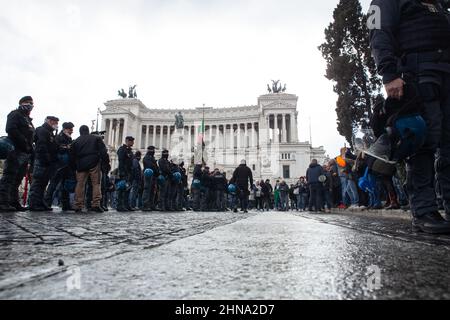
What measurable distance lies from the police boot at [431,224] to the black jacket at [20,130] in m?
4.90

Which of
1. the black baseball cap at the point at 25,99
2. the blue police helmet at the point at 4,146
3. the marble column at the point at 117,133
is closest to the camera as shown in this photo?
the blue police helmet at the point at 4,146

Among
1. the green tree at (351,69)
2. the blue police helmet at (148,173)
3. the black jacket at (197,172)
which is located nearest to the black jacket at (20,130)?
the blue police helmet at (148,173)

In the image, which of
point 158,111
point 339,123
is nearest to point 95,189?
point 339,123

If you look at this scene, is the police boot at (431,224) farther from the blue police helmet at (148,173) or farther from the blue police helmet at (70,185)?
the blue police helmet at (148,173)

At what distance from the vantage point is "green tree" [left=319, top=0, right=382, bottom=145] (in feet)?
43.2

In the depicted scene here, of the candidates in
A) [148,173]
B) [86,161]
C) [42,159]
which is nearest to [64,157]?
[42,159]

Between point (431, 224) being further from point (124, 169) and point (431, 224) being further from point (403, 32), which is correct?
point (124, 169)

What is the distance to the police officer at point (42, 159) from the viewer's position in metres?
5.08

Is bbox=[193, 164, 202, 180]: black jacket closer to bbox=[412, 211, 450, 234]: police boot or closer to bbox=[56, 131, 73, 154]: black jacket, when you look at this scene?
bbox=[56, 131, 73, 154]: black jacket

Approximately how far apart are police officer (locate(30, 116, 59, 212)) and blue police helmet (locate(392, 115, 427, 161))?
492 centimetres

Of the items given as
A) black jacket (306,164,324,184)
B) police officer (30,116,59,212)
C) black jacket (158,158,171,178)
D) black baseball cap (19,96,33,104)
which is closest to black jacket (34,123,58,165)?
police officer (30,116,59,212)

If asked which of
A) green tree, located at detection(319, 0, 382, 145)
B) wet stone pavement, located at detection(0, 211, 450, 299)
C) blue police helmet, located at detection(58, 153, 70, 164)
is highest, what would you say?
green tree, located at detection(319, 0, 382, 145)

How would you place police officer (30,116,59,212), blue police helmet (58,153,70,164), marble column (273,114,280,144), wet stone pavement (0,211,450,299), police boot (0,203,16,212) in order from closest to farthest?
1. wet stone pavement (0,211,450,299)
2. police boot (0,203,16,212)
3. police officer (30,116,59,212)
4. blue police helmet (58,153,70,164)
5. marble column (273,114,280,144)
